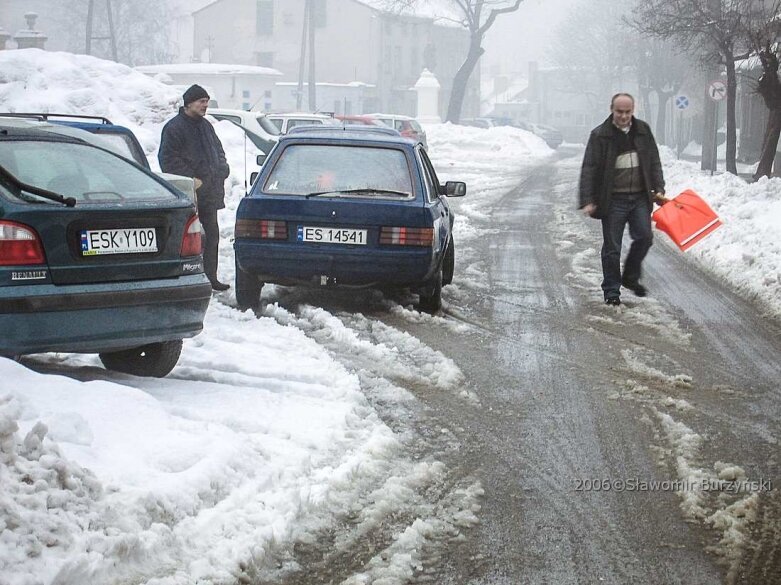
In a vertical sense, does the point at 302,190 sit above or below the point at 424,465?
above

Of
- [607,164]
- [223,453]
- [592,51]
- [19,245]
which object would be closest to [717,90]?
[607,164]

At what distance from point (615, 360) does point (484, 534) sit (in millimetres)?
3391

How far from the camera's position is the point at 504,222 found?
59.5ft

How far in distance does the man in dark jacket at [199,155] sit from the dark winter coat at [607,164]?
318 cm

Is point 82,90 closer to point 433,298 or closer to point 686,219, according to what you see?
point 686,219

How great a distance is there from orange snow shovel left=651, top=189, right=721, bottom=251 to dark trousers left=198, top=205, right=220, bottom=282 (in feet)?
13.2

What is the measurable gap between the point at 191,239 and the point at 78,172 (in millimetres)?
702

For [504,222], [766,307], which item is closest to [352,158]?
[766,307]

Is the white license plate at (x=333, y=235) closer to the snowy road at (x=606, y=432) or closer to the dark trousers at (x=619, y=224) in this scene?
the snowy road at (x=606, y=432)

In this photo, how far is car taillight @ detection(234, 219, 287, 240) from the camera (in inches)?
346

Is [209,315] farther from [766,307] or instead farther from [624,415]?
[766,307]

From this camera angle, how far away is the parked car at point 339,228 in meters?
8.71

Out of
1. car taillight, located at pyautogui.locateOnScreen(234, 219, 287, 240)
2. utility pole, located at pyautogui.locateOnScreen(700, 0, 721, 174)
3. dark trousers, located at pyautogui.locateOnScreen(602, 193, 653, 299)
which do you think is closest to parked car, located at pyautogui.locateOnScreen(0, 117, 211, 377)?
car taillight, located at pyautogui.locateOnScreen(234, 219, 287, 240)

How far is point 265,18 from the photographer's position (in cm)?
8400
